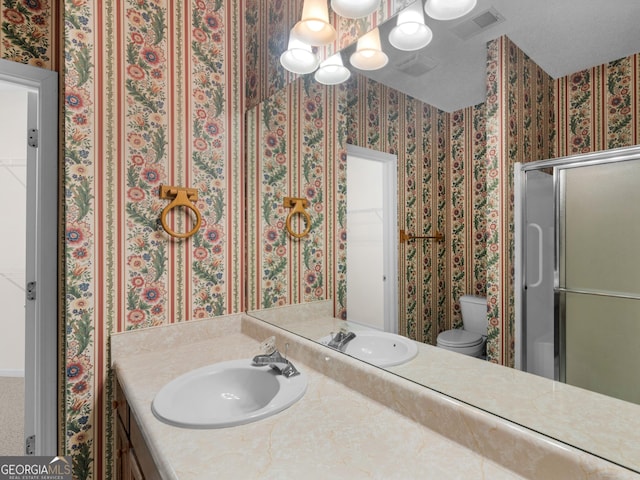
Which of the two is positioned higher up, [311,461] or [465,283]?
[465,283]

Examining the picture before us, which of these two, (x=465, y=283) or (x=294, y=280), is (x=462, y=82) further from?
(x=294, y=280)

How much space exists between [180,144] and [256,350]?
938 millimetres

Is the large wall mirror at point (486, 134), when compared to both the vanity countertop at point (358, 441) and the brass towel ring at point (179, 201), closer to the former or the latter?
the vanity countertop at point (358, 441)

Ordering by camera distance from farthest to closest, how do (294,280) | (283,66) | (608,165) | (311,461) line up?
(294,280)
(283,66)
(311,461)
(608,165)

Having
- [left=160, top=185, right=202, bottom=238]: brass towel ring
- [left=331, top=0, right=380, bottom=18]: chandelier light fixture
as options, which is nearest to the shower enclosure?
[left=331, top=0, right=380, bottom=18]: chandelier light fixture

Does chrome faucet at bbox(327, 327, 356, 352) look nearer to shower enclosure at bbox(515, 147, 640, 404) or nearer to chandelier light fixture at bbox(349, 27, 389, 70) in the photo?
shower enclosure at bbox(515, 147, 640, 404)

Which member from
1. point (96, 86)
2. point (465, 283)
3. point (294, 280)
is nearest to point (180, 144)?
point (96, 86)

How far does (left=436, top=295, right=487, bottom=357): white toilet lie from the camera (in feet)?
2.48

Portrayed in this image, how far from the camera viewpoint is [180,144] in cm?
149

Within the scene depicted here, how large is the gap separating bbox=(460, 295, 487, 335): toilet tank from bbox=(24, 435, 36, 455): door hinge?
1679mm

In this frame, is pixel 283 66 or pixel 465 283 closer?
pixel 465 283

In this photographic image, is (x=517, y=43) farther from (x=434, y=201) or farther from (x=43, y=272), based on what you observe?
(x=43, y=272)

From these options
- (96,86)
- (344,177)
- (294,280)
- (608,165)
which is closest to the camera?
(608,165)

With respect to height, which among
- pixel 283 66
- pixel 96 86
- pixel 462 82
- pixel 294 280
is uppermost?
pixel 283 66
